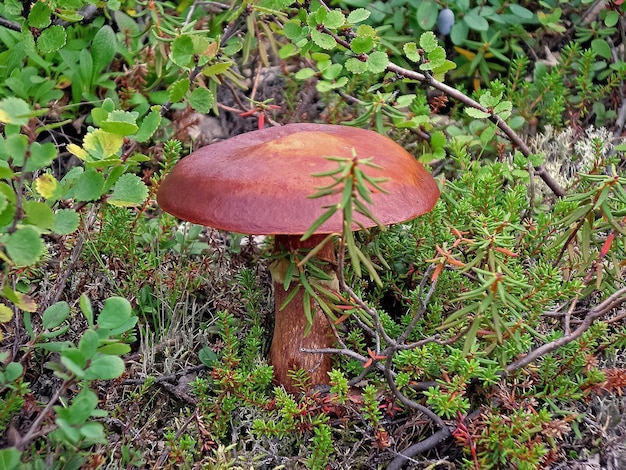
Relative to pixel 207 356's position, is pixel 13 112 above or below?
above

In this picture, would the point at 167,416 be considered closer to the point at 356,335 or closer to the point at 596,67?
the point at 356,335

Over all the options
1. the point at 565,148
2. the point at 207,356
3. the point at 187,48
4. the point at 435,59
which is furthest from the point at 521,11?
the point at 207,356

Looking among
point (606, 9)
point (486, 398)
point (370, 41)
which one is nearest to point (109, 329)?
point (486, 398)

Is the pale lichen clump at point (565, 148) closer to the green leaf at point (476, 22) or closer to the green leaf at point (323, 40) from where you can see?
the green leaf at point (476, 22)

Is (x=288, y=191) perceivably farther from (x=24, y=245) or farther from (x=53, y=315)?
(x=53, y=315)

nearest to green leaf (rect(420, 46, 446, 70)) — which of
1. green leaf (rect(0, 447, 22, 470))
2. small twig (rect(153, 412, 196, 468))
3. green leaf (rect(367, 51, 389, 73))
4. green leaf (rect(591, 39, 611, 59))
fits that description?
green leaf (rect(367, 51, 389, 73))

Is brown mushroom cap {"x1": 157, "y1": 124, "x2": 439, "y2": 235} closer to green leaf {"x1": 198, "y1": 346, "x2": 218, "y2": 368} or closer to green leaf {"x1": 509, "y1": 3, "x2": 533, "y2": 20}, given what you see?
green leaf {"x1": 198, "y1": 346, "x2": 218, "y2": 368}
